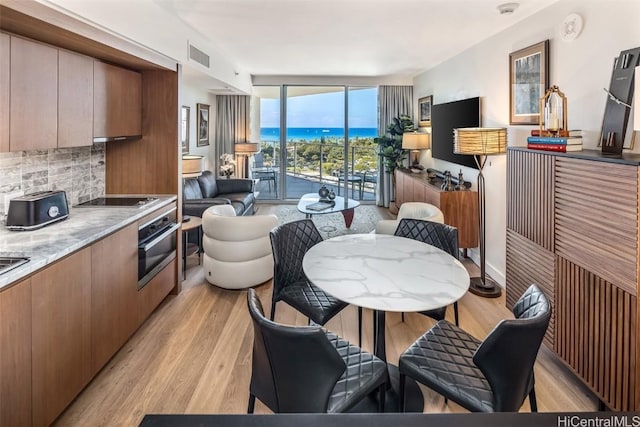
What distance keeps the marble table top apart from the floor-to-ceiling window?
5804 mm

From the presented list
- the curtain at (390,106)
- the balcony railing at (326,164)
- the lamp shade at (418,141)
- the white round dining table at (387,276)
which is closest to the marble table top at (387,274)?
the white round dining table at (387,276)

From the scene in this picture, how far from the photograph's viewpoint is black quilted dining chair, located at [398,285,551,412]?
1.44 m

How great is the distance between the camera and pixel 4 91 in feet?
6.40

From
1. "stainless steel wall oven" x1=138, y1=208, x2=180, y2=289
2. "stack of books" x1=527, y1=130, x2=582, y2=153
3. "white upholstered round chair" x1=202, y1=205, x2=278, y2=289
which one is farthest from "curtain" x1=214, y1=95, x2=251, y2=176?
"stack of books" x1=527, y1=130, x2=582, y2=153

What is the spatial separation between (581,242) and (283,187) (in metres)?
6.78

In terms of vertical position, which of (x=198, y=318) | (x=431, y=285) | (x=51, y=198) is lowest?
(x=198, y=318)

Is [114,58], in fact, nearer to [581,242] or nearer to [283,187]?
[581,242]

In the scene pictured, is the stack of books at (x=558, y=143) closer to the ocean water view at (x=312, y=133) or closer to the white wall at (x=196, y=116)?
the white wall at (x=196, y=116)

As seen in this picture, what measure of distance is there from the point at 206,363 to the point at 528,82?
11.5 ft

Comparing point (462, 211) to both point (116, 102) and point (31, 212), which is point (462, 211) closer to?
point (116, 102)

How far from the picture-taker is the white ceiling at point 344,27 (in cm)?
333

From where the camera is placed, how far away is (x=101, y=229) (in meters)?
2.36

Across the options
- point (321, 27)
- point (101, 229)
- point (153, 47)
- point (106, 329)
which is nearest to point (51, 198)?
point (101, 229)

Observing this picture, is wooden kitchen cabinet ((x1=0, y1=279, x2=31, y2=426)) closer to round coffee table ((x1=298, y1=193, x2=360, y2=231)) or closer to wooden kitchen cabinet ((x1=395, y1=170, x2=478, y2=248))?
round coffee table ((x1=298, y1=193, x2=360, y2=231))
